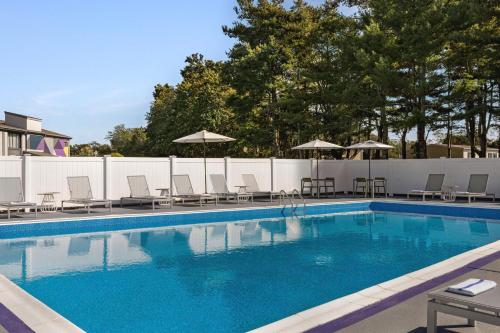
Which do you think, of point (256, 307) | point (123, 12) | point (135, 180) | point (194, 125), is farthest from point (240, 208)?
point (194, 125)

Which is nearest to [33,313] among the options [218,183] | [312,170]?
[218,183]

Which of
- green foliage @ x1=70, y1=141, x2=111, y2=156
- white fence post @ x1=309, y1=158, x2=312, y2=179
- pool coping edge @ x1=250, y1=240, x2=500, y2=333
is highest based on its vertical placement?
green foliage @ x1=70, y1=141, x2=111, y2=156

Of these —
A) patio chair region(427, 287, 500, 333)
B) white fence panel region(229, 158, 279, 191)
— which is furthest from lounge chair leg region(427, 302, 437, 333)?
white fence panel region(229, 158, 279, 191)

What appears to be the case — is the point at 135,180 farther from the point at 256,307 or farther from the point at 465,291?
the point at 465,291

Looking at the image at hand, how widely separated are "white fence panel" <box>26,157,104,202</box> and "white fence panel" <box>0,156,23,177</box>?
0.86 ft

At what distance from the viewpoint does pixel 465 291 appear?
3.07 meters

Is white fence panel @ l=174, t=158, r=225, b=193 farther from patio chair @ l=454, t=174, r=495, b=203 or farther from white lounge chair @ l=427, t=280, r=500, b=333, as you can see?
white lounge chair @ l=427, t=280, r=500, b=333

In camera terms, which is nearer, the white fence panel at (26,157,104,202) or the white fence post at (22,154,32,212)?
the white fence post at (22,154,32,212)

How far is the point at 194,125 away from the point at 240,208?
64.6ft

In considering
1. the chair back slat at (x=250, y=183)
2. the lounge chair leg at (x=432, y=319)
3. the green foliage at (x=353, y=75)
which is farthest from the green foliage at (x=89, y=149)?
the lounge chair leg at (x=432, y=319)

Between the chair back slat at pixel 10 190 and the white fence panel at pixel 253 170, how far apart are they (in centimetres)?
723

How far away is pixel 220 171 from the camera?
625 inches

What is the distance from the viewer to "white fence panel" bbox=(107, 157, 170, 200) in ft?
44.4

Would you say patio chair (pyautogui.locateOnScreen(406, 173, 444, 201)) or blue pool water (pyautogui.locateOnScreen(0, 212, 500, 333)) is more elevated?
patio chair (pyautogui.locateOnScreen(406, 173, 444, 201))
